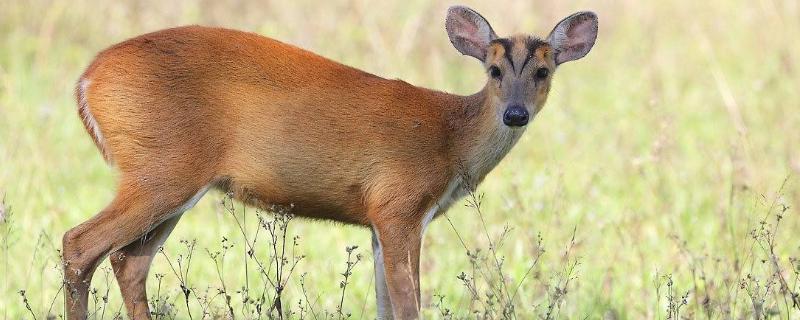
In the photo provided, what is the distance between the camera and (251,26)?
36.3 ft

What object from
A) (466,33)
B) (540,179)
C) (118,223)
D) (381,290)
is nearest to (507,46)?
(466,33)

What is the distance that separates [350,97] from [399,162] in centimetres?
35

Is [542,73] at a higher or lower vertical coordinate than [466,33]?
lower

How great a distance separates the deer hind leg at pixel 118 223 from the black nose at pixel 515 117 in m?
1.28

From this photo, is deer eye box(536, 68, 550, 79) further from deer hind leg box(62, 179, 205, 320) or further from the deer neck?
deer hind leg box(62, 179, 205, 320)

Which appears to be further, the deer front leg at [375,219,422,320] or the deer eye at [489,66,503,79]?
the deer eye at [489,66,503,79]

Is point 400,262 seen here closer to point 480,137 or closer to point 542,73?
point 480,137

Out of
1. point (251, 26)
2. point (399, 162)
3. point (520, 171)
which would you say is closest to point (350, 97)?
point (399, 162)

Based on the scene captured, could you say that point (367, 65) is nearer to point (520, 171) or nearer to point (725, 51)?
point (520, 171)

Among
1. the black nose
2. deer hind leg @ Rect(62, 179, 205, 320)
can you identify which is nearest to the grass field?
deer hind leg @ Rect(62, 179, 205, 320)

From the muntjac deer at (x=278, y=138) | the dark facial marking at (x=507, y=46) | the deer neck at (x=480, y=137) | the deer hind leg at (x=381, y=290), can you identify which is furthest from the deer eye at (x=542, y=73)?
the deer hind leg at (x=381, y=290)

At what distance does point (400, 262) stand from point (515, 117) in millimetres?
753

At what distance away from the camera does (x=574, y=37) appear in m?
6.20

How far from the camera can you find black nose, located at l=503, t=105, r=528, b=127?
221 inches
